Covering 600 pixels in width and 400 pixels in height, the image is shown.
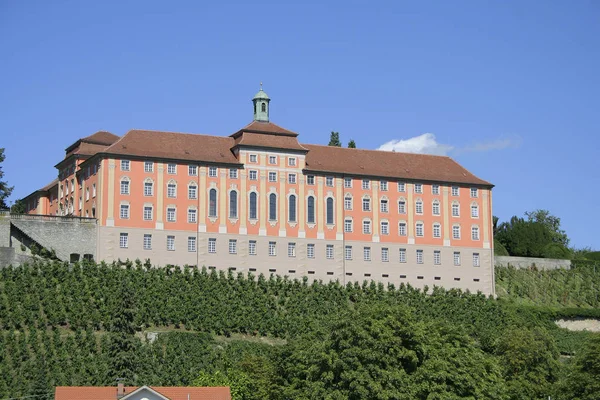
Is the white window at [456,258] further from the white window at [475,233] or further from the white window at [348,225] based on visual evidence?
the white window at [348,225]

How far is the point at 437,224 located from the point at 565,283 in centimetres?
1492

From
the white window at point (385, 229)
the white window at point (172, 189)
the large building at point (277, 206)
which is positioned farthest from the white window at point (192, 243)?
the white window at point (385, 229)

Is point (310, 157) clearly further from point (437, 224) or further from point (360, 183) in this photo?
point (437, 224)

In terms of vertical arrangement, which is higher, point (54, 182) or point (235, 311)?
point (54, 182)

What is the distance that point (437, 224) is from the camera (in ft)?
340

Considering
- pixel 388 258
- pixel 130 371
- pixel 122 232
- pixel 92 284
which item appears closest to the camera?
pixel 130 371

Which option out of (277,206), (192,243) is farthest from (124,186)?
(277,206)

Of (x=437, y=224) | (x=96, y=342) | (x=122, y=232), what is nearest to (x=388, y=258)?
(x=437, y=224)

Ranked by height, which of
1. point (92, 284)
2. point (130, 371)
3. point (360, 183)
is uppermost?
point (360, 183)

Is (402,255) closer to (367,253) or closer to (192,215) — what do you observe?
(367,253)

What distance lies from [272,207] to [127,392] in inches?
1326

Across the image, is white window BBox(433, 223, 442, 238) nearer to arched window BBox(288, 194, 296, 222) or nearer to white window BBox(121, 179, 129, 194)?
arched window BBox(288, 194, 296, 222)

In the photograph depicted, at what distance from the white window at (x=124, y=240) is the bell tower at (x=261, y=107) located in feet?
54.4

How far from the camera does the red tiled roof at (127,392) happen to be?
6612cm
